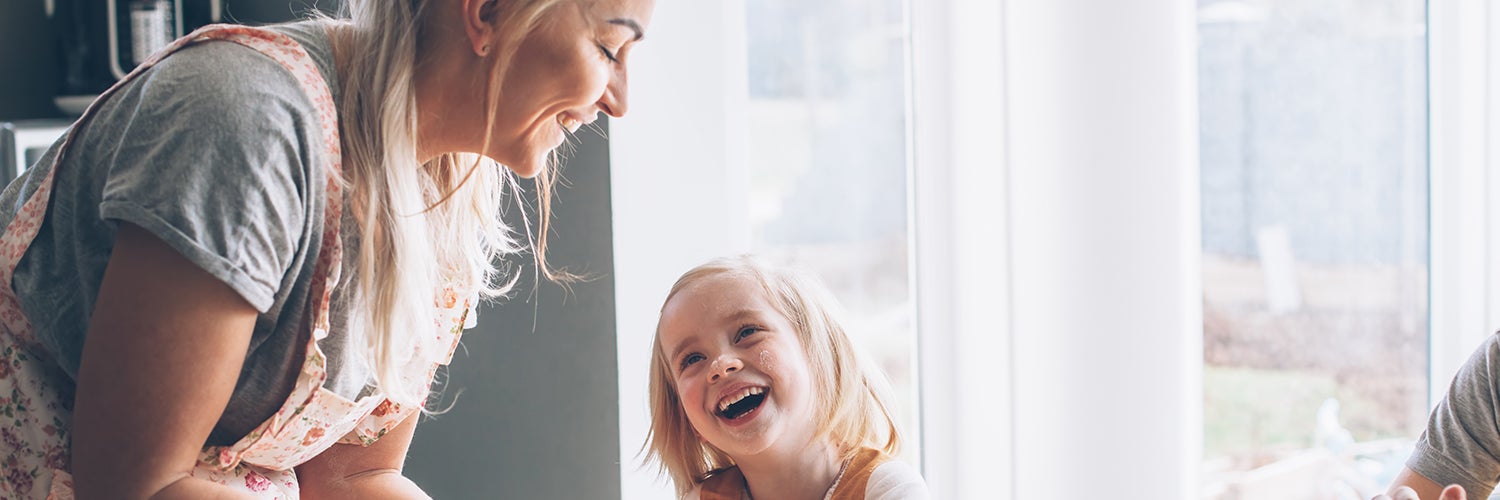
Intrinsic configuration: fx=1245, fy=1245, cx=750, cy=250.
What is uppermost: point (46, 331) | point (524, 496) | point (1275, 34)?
point (1275, 34)

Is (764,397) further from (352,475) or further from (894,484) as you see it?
(352,475)

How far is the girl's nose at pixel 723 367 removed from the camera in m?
1.33

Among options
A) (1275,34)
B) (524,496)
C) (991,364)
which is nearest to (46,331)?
(524,496)

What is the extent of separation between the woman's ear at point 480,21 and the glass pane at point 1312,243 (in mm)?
1299

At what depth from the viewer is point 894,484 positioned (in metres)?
1.33

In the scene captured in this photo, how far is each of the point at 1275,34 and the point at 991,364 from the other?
0.67 meters

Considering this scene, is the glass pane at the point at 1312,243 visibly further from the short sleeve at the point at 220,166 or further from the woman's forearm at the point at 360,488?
the short sleeve at the point at 220,166

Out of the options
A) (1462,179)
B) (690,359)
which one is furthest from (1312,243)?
(690,359)

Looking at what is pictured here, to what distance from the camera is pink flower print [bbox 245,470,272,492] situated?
3.43ft

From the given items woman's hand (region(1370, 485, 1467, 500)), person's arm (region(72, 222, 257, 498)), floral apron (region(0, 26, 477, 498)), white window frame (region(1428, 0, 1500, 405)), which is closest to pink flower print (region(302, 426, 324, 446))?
floral apron (region(0, 26, 477, 498))

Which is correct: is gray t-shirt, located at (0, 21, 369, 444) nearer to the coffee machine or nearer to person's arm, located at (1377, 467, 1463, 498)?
person's arm, located at (1377, 467, 1463, 498)

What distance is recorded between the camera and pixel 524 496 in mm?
1784

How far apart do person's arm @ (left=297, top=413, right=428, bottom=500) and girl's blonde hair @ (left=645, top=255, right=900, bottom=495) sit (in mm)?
334

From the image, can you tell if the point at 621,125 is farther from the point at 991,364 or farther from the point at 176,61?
the point at 176,61
